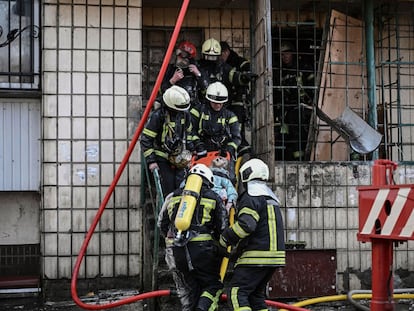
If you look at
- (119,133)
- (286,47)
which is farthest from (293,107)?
(119,133)

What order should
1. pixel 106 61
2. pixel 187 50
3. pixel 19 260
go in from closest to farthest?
pixel 106 61
pixel 19 260
pixel 187 50

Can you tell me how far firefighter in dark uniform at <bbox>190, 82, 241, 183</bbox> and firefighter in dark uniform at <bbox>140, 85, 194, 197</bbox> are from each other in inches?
9.0

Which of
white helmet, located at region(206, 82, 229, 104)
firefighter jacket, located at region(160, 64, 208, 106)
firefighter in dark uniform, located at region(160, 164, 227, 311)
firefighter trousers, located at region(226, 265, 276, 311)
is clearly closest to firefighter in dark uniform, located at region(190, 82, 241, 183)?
white helmet, located at region(206, 82, 229, 104)

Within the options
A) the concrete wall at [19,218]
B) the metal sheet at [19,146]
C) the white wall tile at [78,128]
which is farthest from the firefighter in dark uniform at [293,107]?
the concrete wall at [19,218]

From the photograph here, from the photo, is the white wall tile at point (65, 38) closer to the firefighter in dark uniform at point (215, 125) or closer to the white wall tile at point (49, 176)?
the white wall tile at point (49, 176)

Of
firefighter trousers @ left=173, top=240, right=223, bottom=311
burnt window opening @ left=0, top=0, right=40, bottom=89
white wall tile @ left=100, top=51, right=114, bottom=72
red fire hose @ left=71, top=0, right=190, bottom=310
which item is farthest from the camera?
burnt window opening @ left=0, top=0, right=40, bottom=89

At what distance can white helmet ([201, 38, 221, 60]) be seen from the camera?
8758mm

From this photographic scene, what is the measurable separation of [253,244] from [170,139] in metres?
2.07

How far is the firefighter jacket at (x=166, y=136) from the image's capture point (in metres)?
7.57

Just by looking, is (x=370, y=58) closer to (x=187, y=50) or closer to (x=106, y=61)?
(x=187, y=50)

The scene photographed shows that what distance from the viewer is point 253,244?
19.8 ft

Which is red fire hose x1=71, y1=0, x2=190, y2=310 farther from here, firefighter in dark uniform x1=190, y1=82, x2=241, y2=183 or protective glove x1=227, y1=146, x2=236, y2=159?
protective glove x1=227, y1=146, x2=236, y2=159

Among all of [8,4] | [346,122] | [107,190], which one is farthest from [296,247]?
[8,4]

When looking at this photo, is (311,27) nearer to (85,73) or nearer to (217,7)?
(217,7)
